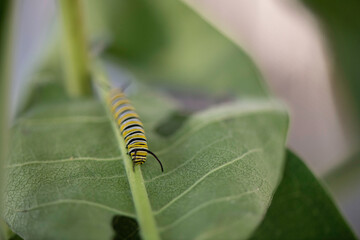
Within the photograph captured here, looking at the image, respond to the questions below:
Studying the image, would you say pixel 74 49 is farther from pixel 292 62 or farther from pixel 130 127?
pixel 292 62

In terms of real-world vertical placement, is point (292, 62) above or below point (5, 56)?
below

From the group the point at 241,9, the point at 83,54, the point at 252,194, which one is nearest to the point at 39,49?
the point at 83,54

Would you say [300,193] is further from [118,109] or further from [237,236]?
[118,109]

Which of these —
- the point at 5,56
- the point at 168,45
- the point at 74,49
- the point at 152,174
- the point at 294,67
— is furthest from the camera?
the point at 294,67

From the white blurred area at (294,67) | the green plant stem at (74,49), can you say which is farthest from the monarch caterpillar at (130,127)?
the white blurred area at (294,67)

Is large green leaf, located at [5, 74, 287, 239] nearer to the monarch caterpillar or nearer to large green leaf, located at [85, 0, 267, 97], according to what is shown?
the monarch caterpillar

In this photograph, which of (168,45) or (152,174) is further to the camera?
(168,45)

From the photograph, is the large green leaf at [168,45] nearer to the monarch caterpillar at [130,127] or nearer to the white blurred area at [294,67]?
the monarch caterpillar at [130,127]

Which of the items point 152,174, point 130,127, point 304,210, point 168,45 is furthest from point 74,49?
point 304,210
